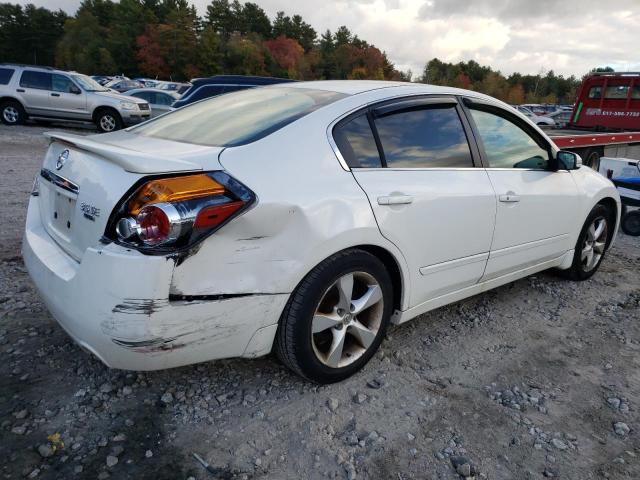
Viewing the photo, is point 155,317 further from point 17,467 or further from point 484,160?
point 484,160

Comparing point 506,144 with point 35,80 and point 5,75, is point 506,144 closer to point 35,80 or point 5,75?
point 35,80

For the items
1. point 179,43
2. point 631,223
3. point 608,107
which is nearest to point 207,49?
point 179,43

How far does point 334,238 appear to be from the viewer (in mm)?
2203

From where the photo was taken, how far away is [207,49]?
62094mm

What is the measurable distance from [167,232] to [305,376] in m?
1.02

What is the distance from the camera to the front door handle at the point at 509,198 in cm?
304

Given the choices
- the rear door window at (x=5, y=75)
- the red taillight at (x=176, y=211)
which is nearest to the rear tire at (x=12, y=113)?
the rear door window at (x=5, y=75)

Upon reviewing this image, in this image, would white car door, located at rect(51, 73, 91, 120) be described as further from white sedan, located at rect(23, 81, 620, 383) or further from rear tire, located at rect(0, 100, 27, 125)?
white sedan, located at rect(23, 81, 620, 383)

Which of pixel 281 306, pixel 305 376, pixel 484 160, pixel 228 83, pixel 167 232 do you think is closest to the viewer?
pixel 167 232

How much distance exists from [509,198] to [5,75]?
14.9m

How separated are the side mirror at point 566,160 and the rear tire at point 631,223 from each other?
296cm

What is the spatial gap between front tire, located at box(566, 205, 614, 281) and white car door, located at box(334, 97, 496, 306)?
1513 millimetres

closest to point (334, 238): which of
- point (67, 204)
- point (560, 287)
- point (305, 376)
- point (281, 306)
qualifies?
point (281, 306)

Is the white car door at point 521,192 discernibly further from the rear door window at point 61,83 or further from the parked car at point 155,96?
the parked car at point 155,96
